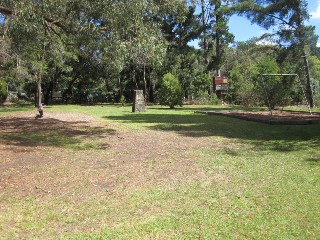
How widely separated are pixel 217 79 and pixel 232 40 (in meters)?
4.49

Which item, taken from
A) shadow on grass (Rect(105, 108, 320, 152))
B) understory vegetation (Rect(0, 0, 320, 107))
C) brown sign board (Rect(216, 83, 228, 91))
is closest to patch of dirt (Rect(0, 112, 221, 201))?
shadow on grass (Rect(105, 108, 320, 152))

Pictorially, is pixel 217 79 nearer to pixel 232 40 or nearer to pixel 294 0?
pixel 232 40

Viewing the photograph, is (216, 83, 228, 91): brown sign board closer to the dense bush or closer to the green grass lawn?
the dense bush

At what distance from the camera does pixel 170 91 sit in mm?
25578

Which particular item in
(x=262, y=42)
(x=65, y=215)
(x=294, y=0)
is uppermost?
(x=294, y=0)

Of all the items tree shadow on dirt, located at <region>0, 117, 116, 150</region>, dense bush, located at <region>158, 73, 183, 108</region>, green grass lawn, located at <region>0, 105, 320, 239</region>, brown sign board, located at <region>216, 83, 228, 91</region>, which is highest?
brown sign board, located at <region>216, 83, 228, 91</region>

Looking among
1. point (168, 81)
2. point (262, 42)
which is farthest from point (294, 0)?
point (168, 81)

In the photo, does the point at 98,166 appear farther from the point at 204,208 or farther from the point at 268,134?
the point at 268,134

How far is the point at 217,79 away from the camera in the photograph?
120 ft

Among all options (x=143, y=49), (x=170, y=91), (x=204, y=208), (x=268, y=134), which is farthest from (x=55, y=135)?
(x=170, y=91)

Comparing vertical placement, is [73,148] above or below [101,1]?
below

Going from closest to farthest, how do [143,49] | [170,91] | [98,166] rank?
[98,166] → [143,49] → [170,91]

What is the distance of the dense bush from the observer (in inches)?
996

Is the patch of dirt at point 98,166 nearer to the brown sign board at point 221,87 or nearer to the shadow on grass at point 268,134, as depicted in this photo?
the shadow on grass at point 268,134
